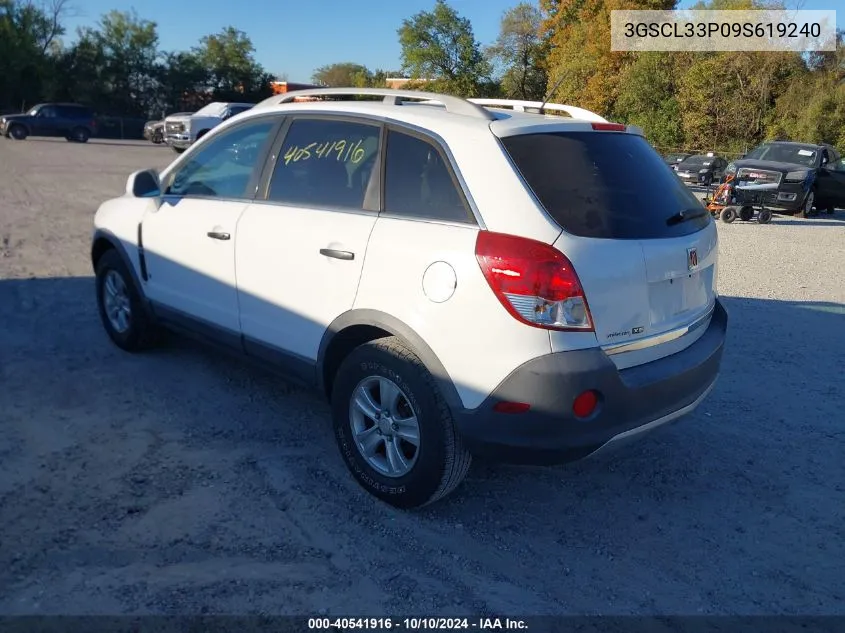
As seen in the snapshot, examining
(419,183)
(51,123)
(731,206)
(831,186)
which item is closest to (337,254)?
(419,183)

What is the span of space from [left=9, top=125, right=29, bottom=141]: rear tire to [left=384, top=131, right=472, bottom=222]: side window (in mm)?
33666

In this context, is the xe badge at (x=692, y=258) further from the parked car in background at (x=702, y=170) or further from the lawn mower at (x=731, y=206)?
the parked car in background at (x=702, y=170)

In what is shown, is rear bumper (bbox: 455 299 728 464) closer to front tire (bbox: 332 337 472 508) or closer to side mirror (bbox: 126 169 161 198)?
front tire (bbox: 332 337 472 508)

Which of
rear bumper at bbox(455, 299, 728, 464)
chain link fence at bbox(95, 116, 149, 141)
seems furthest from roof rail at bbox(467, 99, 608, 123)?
chain link fence at bbox(95, 116, 149, 141)

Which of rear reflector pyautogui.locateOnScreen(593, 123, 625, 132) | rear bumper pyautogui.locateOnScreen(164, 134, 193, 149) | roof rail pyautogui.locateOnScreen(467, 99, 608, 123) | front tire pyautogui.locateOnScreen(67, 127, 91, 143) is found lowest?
rear reflector pyautogui.locateOnScreen(593, 123, 625, 132)

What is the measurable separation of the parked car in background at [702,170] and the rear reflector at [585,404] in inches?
914

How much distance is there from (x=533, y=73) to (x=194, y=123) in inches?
1092

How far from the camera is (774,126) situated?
32.0 meters

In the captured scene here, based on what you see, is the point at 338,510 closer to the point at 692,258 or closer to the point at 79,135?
the point at 692,258

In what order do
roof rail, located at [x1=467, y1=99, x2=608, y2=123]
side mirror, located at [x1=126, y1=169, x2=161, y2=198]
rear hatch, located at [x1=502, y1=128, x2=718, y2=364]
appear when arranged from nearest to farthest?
rear hatch, located at [x1=502, y1=128, x2=718, y2=364]
roof rail, located at [x1=467, y1=99, x2=608, y2=123]
side mirror, located at [x1=126, y1=169, x2=161, y2=198]

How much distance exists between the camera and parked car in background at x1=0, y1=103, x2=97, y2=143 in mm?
31578

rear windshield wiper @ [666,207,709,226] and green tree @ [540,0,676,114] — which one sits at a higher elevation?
green tree @ [540,0,676,114]

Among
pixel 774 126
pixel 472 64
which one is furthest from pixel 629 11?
pixel 472 64

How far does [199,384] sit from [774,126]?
33148 mm
